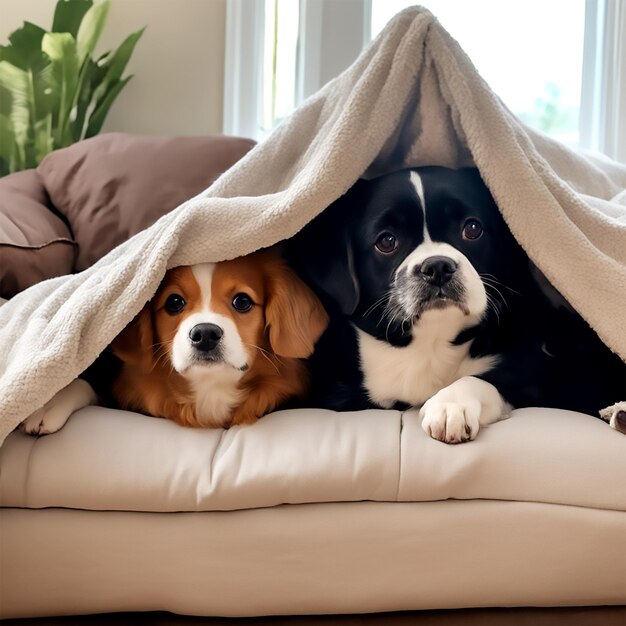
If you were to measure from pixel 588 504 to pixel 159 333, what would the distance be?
0.79 meters

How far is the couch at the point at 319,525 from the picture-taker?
4.06 ft

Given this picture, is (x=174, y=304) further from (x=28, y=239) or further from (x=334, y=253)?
(x=28, y=239)

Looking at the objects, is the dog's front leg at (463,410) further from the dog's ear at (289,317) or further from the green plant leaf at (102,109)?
→ the green plant leaf at (102,109)

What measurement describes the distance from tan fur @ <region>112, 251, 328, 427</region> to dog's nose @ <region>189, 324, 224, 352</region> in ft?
0.21

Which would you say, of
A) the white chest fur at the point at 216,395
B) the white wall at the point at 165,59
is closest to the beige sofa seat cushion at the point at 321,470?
the white chest fur at the point at 216,395

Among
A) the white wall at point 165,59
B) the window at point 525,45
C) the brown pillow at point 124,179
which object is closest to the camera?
the brown pillow at point 124,179

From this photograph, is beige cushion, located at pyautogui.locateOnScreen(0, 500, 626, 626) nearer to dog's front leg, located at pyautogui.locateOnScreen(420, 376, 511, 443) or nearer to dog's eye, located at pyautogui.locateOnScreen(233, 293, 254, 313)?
dog's front leg, located at pyautogui.locateOnScreen(420, 376, 511, 443)

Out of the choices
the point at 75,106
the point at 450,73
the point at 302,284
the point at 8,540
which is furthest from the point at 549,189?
the point at 75,106

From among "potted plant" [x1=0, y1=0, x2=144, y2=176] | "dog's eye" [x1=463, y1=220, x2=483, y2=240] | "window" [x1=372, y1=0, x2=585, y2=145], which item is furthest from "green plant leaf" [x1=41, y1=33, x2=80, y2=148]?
"dog's eye" [x1=463, y1=220, x2=483, y2=240]

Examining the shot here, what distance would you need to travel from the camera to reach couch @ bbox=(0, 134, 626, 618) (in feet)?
4.06

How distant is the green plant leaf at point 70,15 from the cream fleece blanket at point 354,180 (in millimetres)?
1333

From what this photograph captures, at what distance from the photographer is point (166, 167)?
6.70 feet

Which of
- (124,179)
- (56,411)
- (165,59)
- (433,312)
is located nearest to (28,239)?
(124,179)

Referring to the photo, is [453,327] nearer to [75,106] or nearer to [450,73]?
[450,73]
